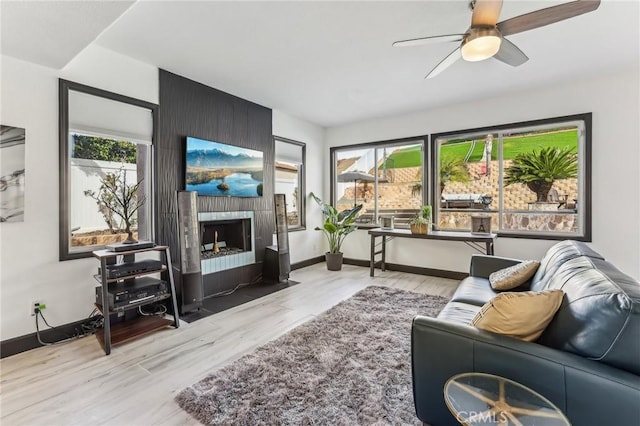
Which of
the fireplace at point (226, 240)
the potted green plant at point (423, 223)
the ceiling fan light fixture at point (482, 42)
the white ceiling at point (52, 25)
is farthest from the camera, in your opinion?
the potted green plant at point (423, 223)

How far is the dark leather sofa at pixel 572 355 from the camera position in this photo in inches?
41.6

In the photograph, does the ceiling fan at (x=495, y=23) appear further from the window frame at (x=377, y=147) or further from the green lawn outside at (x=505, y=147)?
the window frame at (x=377, y=147)

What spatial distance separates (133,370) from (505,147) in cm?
529

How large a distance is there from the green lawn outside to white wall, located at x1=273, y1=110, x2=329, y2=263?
1539 millimetres

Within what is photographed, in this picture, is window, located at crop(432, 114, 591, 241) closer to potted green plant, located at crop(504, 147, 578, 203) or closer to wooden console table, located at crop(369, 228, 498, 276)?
potted green plant, located at crop(504, 147, 578, 203)

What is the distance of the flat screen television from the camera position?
3576 mm

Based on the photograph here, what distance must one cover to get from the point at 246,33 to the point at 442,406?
10.3 feet

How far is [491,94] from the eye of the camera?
4184mm

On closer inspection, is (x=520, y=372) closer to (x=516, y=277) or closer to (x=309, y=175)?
(x=516, y=277)

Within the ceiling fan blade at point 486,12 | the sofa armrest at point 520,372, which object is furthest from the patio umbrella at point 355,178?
the sofa armrest at point 520,372

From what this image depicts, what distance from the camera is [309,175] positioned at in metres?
5.69

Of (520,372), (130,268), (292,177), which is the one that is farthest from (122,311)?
(292,177)

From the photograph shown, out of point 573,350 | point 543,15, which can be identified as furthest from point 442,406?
point 543,15

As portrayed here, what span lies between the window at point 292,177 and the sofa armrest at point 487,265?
10.2 feet
